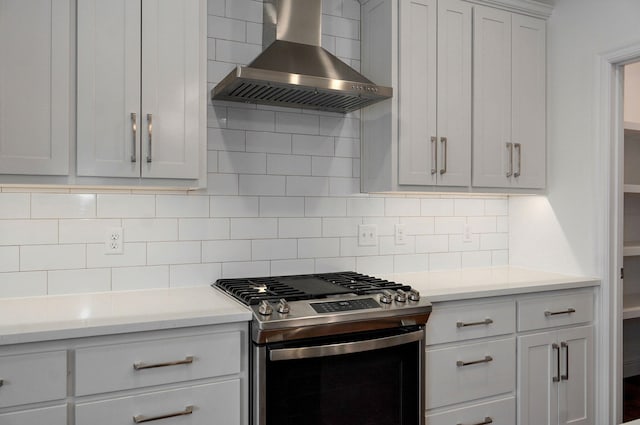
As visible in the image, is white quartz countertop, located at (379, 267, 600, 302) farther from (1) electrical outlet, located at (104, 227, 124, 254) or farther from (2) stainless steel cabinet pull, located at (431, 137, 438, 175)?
(1) electrical outlet, located at (104, 227, 124, 254)

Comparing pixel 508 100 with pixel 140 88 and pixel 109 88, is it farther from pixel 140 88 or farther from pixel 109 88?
pixel 109 88

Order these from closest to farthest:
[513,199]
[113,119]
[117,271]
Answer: [113,119], [117,271], [513,199]

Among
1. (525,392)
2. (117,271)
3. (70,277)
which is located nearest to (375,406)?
(525,392)

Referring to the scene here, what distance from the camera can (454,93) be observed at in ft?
9.04

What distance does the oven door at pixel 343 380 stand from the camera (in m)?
1.93

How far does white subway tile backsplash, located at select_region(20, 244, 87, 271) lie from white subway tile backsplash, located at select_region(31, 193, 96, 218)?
135mm

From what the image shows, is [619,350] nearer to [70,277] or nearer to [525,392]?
[525,392]

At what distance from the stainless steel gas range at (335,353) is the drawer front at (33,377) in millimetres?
643

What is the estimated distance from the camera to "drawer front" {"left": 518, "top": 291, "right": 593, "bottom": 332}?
102 inches

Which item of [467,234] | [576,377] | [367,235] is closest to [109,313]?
[367,235]

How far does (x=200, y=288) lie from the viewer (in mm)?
2459

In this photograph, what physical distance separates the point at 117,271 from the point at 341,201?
1174mm

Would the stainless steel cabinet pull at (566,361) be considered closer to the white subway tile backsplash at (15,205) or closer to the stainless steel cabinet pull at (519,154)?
the stainless steel cabinet pull at (519,154)

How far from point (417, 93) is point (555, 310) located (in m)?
1.31
